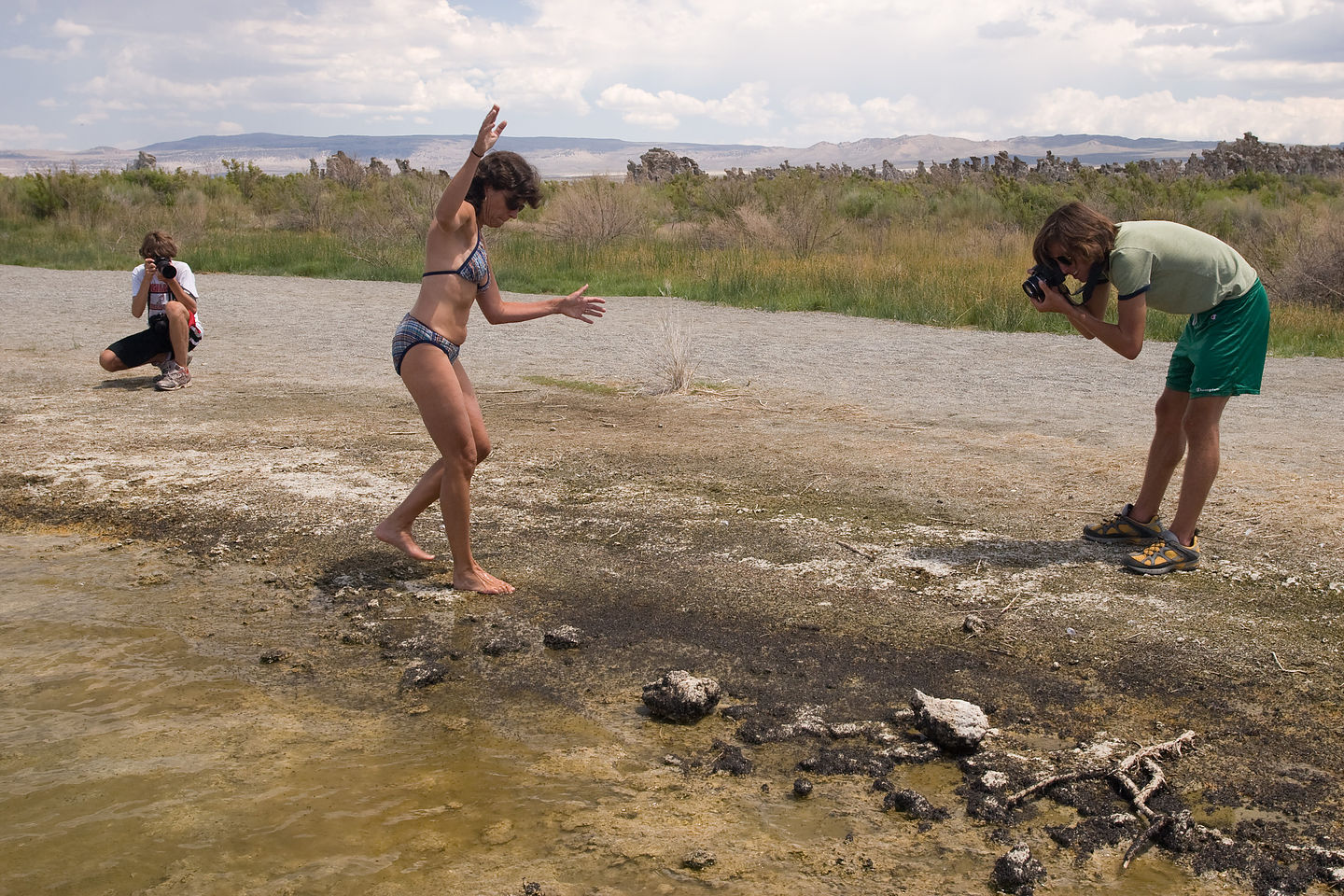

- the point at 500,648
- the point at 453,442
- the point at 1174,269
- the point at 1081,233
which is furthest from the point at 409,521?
the point at 1174,269

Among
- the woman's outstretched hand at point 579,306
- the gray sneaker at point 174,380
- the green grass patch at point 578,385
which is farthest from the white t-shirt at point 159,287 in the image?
the woman's outstretched hand at point 579,306

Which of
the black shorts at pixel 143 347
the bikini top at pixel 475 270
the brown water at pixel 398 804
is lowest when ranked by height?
the brown water at pixel 398 804

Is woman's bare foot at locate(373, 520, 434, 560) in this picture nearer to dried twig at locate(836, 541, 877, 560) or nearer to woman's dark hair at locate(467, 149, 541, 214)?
woman's dark hair at locate(467, 149, 541, 214)

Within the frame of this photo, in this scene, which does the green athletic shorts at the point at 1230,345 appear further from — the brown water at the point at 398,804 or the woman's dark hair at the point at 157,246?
the woman's dark hair at the point at 157,246

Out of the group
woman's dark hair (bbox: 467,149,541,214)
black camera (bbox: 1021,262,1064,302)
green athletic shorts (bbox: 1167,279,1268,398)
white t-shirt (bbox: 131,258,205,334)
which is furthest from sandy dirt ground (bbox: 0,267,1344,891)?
woman's dark hair (bbox: 467,149,541,214)

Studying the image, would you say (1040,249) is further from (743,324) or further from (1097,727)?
(743,324)

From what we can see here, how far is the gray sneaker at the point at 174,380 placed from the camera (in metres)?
8.63

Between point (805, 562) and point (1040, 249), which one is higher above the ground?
point (1040, 249)

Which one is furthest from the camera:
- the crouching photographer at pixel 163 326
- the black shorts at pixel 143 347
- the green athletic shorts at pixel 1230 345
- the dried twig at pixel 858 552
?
the black shorts at pixel 143 347

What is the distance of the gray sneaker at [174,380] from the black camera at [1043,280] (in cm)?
683

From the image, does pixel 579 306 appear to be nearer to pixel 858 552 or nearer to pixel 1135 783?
pixel 858 552

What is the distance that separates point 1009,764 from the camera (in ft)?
10.3

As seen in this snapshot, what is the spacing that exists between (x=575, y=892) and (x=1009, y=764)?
51.7 inches

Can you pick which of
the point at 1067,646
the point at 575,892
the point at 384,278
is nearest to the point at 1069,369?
the point at 1067,646
